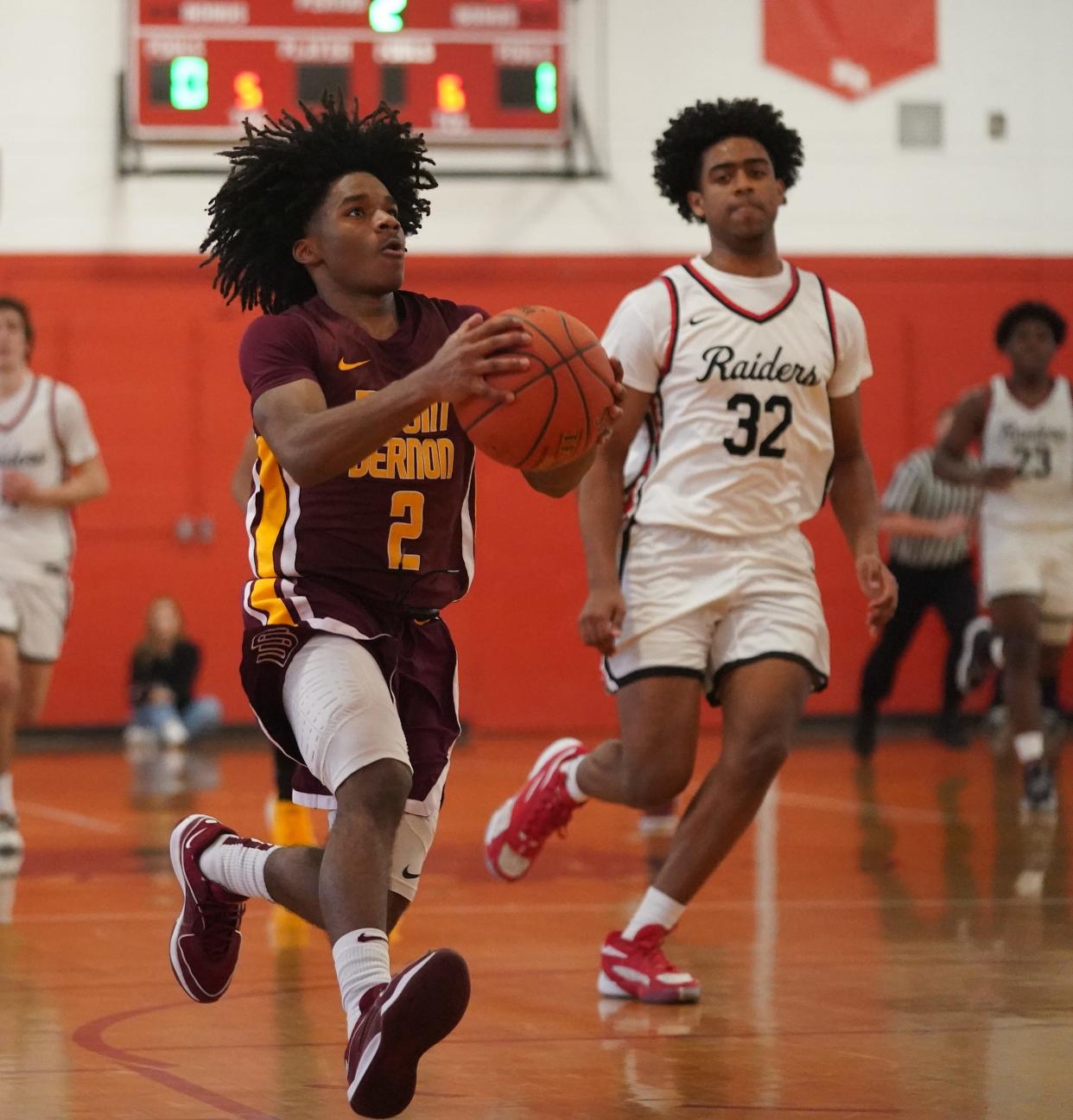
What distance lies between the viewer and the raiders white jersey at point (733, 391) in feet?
15.8

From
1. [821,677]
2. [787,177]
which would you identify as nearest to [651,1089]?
[821,677]

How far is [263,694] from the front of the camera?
3596 mm

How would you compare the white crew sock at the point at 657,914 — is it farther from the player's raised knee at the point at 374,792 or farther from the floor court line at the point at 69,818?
the floor court line at the point at 69,818

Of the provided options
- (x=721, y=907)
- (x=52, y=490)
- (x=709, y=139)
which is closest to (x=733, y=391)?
(x=709, y=139)

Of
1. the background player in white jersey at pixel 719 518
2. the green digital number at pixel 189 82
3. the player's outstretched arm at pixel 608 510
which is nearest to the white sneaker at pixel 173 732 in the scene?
the green digital number at pixel 189 82

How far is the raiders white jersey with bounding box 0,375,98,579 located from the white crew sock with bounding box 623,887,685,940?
3.58 meters

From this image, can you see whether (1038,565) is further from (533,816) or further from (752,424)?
(752,424)

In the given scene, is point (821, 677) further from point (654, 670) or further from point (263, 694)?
point (263, 694)

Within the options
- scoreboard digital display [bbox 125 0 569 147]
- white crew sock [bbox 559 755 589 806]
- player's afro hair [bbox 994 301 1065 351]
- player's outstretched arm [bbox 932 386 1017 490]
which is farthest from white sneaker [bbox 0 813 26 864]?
scoreboard digital display [bbox 125 0 569 147]

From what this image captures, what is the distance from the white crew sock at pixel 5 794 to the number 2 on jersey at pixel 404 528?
3.87 m

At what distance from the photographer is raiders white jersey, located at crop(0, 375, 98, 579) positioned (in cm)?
747

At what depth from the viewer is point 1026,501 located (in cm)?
854

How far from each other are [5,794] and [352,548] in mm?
3942

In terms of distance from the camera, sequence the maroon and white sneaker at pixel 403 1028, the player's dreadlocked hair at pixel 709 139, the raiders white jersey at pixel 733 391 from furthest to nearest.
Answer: the player's dreadlocked hair at pixel 709 139 < the raiders white jersey at pixel 733 391 < the maroon and white sneaker at pixel 403 1028
